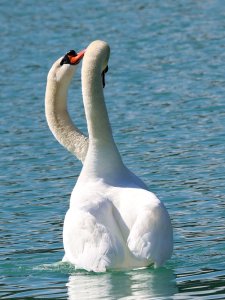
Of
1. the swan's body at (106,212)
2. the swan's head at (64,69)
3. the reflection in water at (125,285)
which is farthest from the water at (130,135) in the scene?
the swan's head at (64,69)

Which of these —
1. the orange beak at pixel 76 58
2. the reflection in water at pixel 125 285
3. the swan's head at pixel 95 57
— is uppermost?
the orange beak at pixel 76 58

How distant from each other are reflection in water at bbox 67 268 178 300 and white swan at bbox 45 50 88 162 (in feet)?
6.69

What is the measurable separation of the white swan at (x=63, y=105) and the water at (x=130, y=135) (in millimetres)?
910

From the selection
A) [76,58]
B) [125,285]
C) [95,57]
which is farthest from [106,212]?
[76,58]

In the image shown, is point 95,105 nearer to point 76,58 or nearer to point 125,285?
point 76,58

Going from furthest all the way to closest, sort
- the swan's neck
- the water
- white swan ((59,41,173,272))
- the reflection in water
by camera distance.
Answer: the swan's neck → the water → white swan ((59,41,173,272)) → the reflection in water

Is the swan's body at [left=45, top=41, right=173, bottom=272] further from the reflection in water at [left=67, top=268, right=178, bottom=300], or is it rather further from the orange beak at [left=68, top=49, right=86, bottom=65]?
the orange beak at [left=68, top=49, right=86, bottom=65]

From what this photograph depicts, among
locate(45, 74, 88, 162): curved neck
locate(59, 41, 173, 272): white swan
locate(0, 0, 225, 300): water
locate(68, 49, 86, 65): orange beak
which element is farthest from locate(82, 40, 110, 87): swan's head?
locate(0, 0, 225, 300): water

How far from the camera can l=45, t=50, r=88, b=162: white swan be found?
484 inches

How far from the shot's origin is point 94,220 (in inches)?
404

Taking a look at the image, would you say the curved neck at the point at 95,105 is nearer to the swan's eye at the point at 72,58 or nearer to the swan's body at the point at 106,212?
the swan's body at the point at 106,212

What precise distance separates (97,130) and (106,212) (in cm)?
105

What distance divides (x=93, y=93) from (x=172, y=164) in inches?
177

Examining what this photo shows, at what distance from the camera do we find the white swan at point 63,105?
40.3 feet
